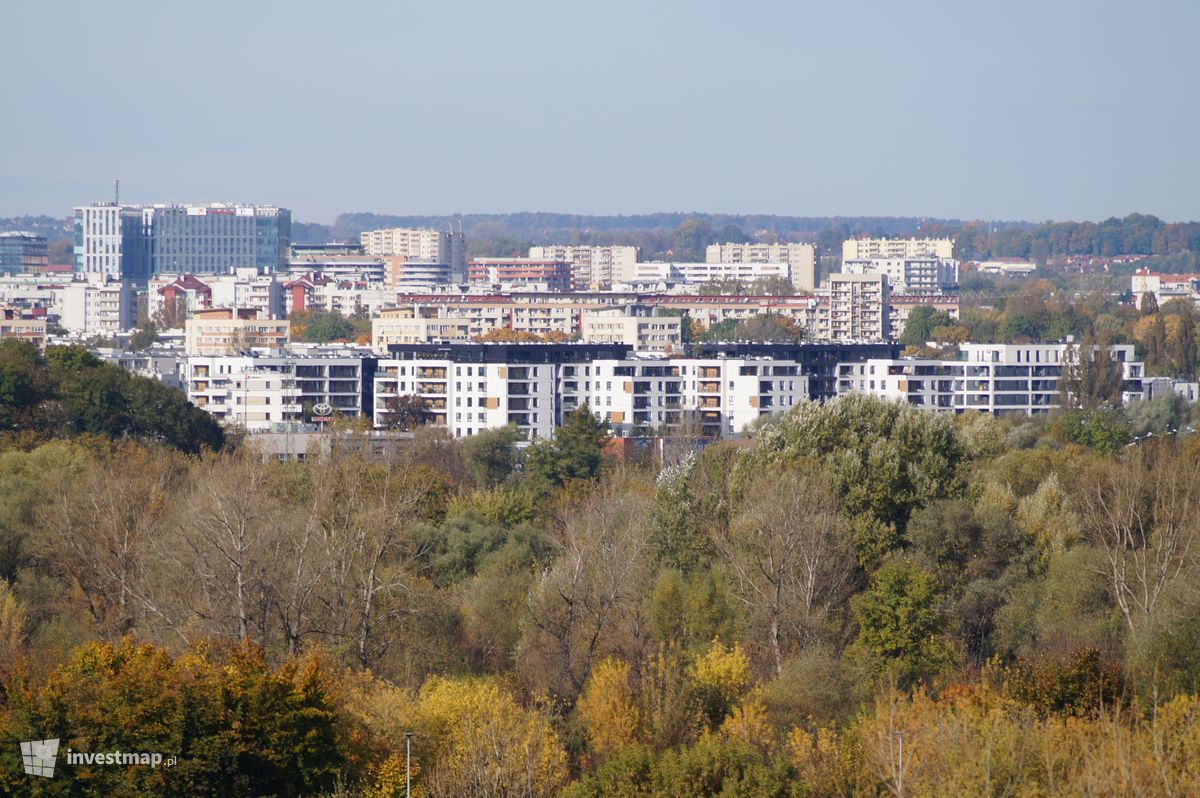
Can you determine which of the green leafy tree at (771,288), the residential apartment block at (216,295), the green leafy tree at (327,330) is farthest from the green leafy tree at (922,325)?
the residential apartment block at (216,295)

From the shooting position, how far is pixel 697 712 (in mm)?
15172

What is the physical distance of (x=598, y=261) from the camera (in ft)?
403

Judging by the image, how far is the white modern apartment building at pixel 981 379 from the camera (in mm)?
48156

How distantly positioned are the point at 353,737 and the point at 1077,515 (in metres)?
11.1

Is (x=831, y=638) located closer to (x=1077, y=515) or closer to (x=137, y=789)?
(x=1077, y=515)

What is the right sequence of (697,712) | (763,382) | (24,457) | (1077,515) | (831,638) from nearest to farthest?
(697,712)
(831,638)
(1077,515)
(24,457)
(763,382)

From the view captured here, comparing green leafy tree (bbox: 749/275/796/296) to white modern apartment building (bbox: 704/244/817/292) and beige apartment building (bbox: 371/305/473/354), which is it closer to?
white modern apartment building (bbox: 704/244/817/292)

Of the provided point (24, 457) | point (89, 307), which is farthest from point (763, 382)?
point (89, 307)

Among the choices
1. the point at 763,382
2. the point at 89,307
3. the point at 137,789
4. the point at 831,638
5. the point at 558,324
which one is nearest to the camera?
the point at 137,789

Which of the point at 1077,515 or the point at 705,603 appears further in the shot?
the point at 1077,515

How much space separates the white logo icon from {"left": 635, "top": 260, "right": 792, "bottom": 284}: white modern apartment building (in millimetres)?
96282

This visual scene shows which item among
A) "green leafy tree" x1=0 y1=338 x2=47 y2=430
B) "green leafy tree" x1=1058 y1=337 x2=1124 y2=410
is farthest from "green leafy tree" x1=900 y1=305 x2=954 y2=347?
"green leafy tree" x1=0 y1=338 x2=47 y2=430

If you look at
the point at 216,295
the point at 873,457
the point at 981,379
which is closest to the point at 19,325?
the point at 216,295

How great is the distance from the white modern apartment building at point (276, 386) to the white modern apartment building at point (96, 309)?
1569 inches
